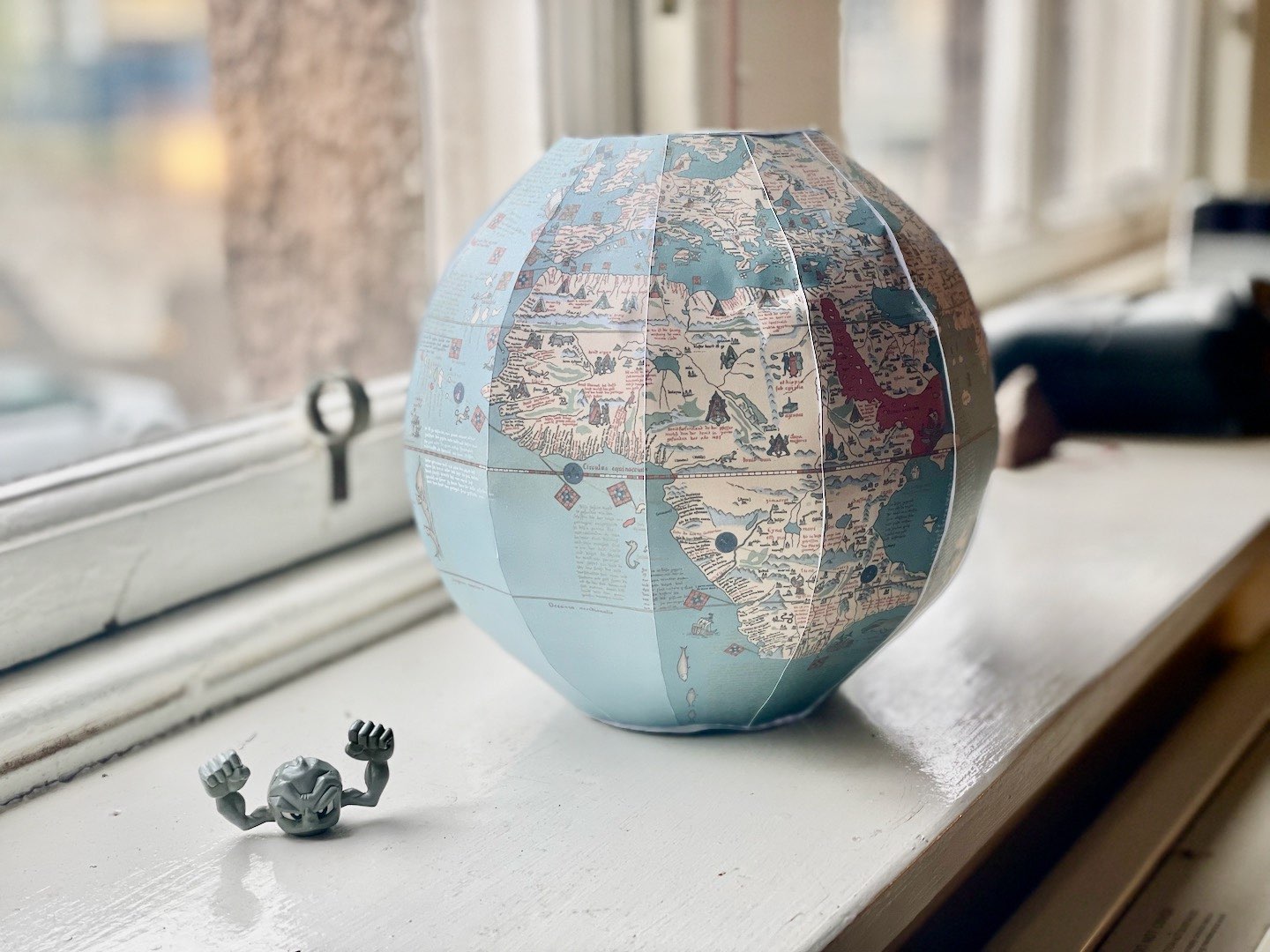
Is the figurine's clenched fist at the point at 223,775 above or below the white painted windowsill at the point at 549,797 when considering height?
above

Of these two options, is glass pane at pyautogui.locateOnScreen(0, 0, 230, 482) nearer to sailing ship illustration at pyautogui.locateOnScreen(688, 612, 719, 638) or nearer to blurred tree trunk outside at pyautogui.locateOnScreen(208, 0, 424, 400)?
blurred tree trunk outside at pyautogui.locateOnScreen(208, 0, 424, 400)

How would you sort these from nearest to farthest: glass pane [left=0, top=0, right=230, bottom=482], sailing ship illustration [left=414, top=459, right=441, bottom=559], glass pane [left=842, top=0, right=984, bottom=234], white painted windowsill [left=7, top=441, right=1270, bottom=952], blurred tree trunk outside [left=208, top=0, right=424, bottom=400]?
white painted windowsill [left=7, top=441, right=1270, bottom=952], sailing ship illustration [left=414, top=459, right=441, bottom=559], glass pane [left=0, top=0, right=230, bottom=482], blurred tree trunk outside [left=208, top=0, right=424, bottom=400], glass pane [left=842, top=0, right=984, bottom=234]

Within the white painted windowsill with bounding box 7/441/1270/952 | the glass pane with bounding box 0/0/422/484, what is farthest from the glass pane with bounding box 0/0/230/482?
the white painted windowsill with bounding box 7/441/1270/952

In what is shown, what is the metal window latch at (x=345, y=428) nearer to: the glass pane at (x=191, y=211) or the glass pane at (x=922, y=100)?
the glass pane at (x=191, y=211)

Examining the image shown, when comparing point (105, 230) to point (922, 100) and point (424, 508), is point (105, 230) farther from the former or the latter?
point (922, 100)

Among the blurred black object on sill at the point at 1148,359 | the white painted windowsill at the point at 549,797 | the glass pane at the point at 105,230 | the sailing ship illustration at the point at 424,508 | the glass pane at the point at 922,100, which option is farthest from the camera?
the glass pane at the point at 922,100

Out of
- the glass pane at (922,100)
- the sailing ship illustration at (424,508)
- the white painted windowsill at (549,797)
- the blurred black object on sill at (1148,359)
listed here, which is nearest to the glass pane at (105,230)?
the white painted windowsill at (549,797)

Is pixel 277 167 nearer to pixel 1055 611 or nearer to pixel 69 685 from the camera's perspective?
pixel 69 685

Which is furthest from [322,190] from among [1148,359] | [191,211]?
[1148,359]
